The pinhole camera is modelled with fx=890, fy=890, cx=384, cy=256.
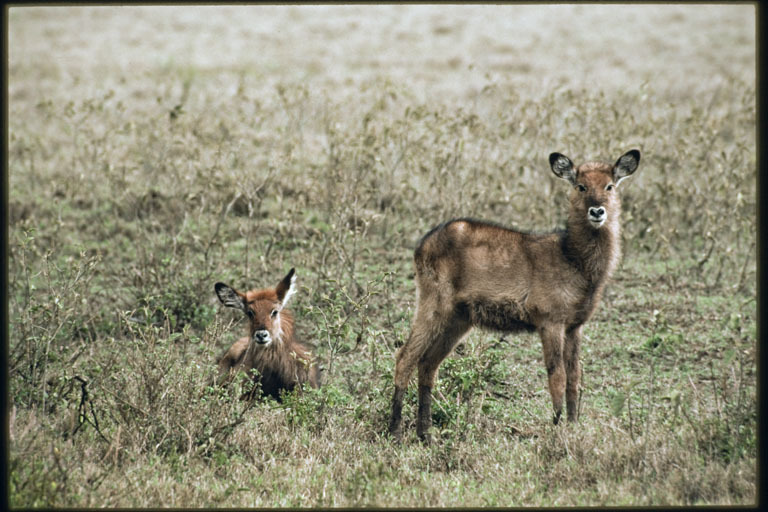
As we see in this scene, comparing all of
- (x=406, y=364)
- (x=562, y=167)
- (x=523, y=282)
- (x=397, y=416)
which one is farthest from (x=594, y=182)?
(x=397, y=416)

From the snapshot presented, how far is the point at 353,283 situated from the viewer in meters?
10.3

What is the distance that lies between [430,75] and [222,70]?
16.2 ft

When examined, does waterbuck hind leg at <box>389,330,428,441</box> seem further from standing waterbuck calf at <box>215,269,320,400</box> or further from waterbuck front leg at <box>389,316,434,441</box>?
standing waterbuck calf at <box>215,269,320,400</box>

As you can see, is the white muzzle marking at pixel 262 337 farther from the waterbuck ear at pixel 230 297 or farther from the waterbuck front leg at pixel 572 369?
the waterbuck front leg at pixel 572 369

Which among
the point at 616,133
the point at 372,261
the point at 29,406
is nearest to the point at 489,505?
the point at 29,406

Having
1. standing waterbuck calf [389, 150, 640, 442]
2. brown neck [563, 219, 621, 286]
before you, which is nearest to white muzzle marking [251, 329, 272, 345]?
standing waterbuck calf [389, 150, 640, 442]

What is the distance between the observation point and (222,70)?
21141 millimetres

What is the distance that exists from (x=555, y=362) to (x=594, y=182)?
1.50 meters

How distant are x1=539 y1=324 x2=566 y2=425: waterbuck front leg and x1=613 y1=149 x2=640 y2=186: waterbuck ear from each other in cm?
138

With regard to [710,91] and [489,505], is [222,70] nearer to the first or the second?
[710,91]

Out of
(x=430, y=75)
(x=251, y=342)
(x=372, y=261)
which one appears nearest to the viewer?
(x=251, y=342)

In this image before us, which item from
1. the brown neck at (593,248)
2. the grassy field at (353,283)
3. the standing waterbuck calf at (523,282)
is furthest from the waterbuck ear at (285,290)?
the brown neck at (593,248)

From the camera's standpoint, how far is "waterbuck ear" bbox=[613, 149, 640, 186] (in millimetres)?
7316

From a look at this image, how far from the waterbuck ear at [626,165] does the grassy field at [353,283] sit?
144 centimetres
